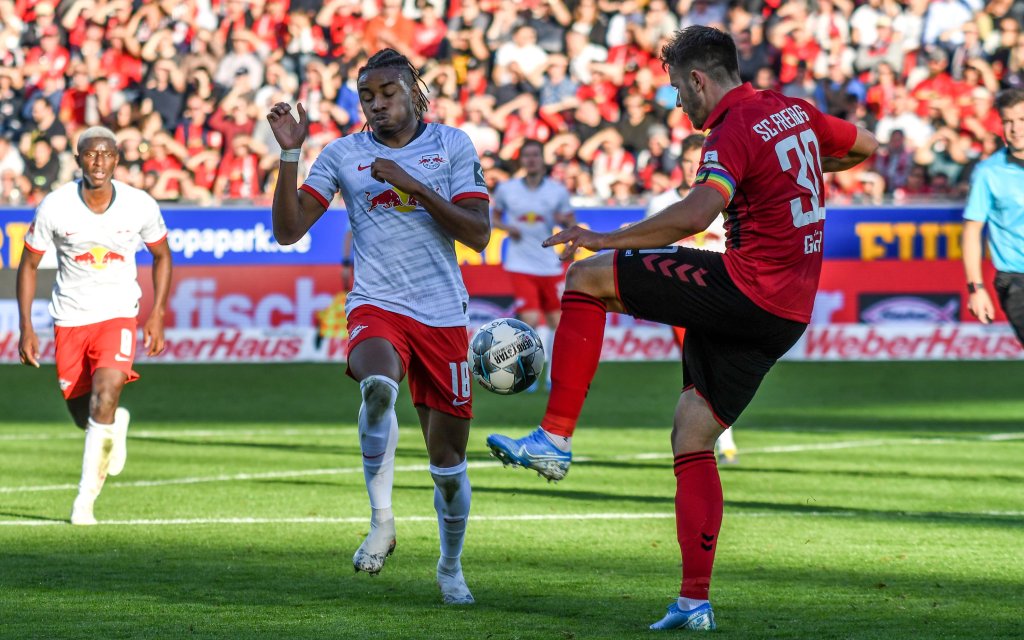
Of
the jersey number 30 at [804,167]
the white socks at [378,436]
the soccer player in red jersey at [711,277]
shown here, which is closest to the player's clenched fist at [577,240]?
the soccer player in red jersey at [711,277]

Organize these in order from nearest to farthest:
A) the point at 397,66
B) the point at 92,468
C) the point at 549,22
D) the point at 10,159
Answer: the point at 397,66, the point at 92,468, the point at 10,159, the point at 549,22

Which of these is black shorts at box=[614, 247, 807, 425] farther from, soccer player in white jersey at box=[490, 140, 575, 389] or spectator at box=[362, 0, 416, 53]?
spectator at box=[362, 0, 416, 53]

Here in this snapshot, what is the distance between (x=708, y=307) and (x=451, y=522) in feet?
5.53

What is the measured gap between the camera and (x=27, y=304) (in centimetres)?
931

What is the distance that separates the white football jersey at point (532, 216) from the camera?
1683 centimetres

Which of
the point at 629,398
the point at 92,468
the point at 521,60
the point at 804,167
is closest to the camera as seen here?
the point at 804,167

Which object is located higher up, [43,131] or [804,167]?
[804,167]

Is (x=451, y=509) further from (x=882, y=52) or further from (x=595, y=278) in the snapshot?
(x=882, y=52)

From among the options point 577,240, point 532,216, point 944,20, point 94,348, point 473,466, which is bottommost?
point 473,466

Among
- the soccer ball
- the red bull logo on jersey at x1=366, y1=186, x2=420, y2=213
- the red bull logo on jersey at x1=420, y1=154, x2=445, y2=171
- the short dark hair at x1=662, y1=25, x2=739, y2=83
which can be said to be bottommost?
the soccer ball

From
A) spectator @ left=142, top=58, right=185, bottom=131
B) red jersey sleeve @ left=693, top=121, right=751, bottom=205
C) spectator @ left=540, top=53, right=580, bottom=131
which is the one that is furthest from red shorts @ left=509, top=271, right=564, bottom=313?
Result: red jersey sleeve @ left=693, top=121, right=751, bottom=205

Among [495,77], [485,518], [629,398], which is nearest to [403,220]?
[485,518]

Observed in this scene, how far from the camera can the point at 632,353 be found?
756 inches

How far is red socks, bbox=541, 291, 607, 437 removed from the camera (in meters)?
5.63
